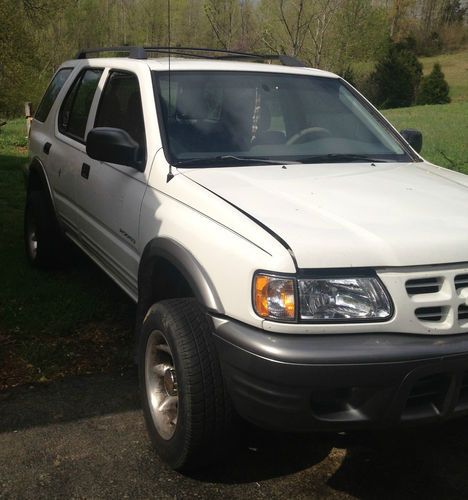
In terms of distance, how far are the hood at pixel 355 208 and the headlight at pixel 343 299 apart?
67mm

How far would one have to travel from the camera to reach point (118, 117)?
13.8ft

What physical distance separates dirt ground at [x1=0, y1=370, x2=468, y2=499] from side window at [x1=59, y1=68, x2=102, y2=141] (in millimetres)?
2056

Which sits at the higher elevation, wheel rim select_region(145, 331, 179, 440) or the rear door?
the rear door

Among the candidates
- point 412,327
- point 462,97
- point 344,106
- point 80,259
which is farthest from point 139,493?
point 462,97

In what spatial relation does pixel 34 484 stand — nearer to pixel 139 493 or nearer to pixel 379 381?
pixel 139 493

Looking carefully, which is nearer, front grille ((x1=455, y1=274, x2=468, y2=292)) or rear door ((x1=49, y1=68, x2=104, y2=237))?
front grille ((x1=455, y1=274, x2=468, y2=292))

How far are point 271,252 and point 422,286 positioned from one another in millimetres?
577

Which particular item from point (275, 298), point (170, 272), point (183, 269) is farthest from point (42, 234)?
point (275, 298)

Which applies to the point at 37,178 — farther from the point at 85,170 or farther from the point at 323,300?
the point at 323,300

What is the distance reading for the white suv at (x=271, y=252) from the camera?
2426 millimetres

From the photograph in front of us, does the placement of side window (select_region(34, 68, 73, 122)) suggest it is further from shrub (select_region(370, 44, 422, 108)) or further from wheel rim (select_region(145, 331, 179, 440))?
shrub (select_region(370, 44, 422, 108))

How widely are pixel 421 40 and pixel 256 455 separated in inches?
2913

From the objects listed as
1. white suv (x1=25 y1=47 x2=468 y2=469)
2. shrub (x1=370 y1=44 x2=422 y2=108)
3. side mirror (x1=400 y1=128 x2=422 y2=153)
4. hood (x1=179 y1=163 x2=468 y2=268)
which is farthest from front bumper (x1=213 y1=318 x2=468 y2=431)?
shrub (x1=370 y1=44 x2=422 y2=108)

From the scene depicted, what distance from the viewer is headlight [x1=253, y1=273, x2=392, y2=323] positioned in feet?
8.00
